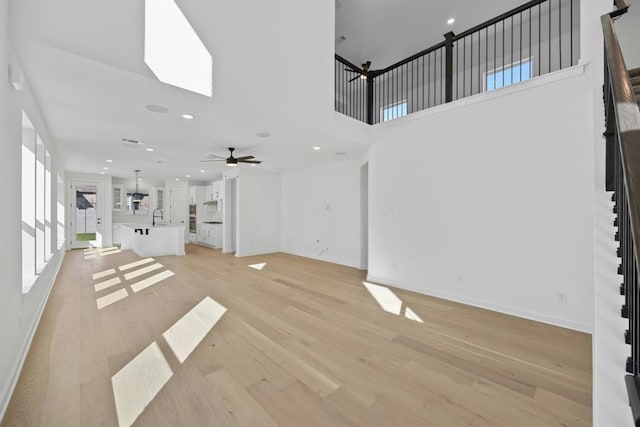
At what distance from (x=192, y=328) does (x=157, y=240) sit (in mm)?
5540

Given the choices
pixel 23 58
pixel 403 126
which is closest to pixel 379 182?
pixel 403 126

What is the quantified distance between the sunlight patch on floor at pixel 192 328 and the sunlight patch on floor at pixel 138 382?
0.17 metres

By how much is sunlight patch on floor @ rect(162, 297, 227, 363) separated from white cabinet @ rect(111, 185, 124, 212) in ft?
28.8

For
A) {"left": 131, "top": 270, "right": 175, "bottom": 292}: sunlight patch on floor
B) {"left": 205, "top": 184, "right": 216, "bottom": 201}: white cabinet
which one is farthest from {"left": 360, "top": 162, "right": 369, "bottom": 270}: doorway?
{"left": 205, "top": 184, "right": 216, "bottom": 201}: white cabinet

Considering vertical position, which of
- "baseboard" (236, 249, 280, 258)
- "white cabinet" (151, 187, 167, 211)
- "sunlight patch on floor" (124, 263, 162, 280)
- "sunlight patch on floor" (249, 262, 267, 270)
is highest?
"white cabinet" (151, 187, 167, 211)

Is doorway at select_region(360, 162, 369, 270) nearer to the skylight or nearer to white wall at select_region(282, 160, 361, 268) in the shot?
white wall at select_region(282, 160, 361, 268)

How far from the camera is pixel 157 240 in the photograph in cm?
753

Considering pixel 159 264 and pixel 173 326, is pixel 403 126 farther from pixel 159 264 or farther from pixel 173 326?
pixel 159 264

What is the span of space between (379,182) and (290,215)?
13.0 ft

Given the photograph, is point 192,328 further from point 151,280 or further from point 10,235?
point 151,280

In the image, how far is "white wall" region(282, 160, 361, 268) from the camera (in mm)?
6441

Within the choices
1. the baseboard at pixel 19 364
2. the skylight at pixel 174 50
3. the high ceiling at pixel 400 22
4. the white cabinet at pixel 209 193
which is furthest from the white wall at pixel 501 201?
the white cabinet at pixel 209 193

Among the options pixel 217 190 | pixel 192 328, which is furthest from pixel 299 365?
A: pixel 217 190

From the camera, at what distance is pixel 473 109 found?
374 cm
